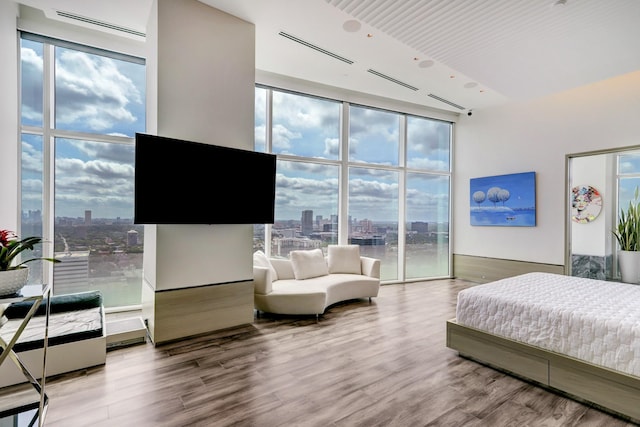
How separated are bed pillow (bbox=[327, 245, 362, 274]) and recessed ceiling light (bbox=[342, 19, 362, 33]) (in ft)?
11.5

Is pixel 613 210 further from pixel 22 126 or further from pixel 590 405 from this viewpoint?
pixel 22 126

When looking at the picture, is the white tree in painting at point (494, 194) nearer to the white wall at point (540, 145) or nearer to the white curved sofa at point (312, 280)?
the white wall at point (540, 145)

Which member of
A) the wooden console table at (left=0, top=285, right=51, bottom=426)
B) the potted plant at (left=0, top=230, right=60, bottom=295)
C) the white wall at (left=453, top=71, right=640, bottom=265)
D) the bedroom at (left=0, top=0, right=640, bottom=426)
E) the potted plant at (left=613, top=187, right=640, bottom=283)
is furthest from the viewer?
the potted plant at (left=613, top=187, right=640, bottom=283)

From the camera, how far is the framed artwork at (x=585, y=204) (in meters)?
6.23

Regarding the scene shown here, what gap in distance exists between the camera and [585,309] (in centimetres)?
266

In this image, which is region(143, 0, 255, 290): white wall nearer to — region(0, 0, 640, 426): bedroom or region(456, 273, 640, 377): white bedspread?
region(0, 0, 640, 426): bedroom

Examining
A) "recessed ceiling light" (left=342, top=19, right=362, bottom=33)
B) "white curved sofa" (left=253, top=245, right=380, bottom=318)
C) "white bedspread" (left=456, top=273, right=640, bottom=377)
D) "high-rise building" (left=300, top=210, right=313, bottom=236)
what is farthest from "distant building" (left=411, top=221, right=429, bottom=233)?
"recessed ceiling light" (left=342, top=19, right=362, bottom=33)

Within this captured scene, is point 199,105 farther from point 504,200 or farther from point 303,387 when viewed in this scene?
point 504,200

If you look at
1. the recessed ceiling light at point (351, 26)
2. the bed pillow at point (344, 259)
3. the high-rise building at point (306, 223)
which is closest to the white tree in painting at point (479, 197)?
the bed pillow at point (344, 259)

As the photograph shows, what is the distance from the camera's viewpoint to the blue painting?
20.0ft

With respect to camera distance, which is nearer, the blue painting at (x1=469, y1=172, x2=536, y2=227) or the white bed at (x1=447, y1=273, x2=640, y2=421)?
the white bed at (x1=447, y1=273, x2=640, y2=421)

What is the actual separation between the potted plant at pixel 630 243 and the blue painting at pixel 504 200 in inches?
57.6

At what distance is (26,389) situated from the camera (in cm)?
249

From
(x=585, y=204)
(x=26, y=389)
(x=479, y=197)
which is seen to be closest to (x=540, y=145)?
(x=479, y=197)
